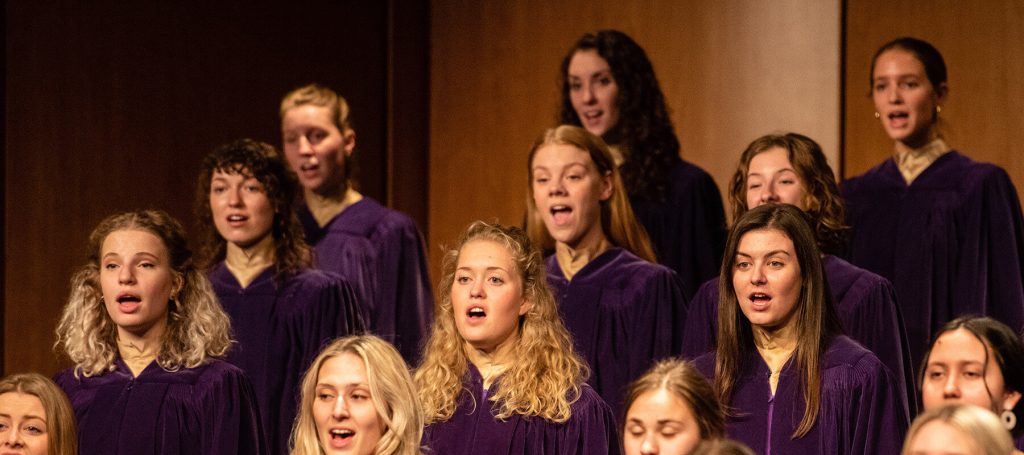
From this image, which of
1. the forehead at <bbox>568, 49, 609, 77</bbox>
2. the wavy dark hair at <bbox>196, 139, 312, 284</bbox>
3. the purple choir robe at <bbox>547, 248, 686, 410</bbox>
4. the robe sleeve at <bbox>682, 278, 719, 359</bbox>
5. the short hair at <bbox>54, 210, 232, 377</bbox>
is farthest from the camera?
the forehead at <bbox>568, 49, 609, 77</bbox>

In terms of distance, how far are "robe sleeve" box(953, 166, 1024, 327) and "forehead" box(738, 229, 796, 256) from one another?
4.35 ft

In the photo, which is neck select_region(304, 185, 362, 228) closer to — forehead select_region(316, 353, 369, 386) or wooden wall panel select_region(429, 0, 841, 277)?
wooden wall panel select_region(429, 0, 841, 277)

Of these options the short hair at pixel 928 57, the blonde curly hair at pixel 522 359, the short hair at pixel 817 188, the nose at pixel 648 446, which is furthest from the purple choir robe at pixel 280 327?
the short hair at pixel 928 57

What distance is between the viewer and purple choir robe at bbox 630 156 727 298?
5543 millimetres

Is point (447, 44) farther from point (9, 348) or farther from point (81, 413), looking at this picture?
point (81, 413)

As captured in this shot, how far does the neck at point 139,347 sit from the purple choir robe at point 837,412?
154 cm

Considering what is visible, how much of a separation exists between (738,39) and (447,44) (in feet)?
4.85

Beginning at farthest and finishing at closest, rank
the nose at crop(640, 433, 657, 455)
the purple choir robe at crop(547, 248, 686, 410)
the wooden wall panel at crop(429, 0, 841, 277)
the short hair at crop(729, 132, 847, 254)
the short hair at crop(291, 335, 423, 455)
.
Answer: the wooden wall panel at crop(429, 0, 841, 277) < the purple choir robe at crop(547, 248, 686, 410) < the short hair at crop(729, 132, 847, 254) < the short hair at crop(291, 335, 423, 455) < the nose at crop(640, 433, 657, 455)

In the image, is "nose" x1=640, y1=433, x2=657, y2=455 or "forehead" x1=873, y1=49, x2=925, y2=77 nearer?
"nose" x1=640, y1=433, x2=657, y2=455

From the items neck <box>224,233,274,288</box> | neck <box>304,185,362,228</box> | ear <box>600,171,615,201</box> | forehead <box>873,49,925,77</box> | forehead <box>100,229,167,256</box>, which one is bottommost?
neck <box>224,233,274,288</box>

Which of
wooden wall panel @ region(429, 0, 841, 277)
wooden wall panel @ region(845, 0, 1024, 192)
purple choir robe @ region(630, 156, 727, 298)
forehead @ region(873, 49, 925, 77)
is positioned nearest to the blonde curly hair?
purple choir robe @ region(630, 156, 727, 298)

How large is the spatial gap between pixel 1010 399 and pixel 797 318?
0.54 metres

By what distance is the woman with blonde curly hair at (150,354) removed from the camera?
4.31m

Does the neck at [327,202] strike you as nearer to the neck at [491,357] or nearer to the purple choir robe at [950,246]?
the neck at [491,357]
